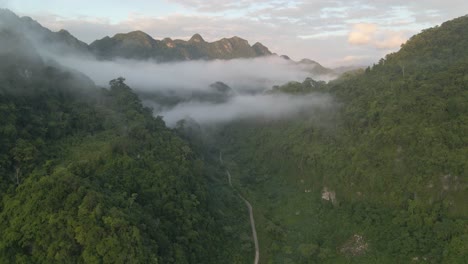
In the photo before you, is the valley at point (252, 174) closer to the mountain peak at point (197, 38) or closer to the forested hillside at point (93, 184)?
the forested hillside at point (93, 184)

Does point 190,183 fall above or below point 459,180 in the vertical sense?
below

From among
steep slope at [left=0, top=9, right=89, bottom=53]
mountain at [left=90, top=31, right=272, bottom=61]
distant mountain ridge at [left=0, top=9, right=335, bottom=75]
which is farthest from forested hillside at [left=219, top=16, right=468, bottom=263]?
mountain at [left=90, top=31, right=272, bottom=61]

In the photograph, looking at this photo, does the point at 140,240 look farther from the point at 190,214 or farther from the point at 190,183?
the point at 190,183

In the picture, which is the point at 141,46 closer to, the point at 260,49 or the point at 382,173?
the point at 260,49

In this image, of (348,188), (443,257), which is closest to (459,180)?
(443,257)

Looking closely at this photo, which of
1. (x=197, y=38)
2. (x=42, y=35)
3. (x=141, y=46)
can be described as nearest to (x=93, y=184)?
(x=42, y=35)

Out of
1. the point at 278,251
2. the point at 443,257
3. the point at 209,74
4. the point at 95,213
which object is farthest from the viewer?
the point at 209,74

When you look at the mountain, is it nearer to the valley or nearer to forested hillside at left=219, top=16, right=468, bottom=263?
the valley
